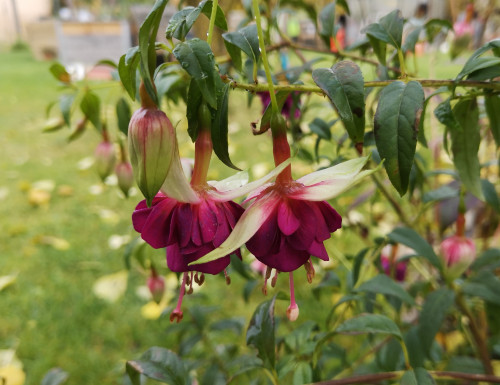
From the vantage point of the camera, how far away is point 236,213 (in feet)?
0.97

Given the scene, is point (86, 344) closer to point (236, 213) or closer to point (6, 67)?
point (236, 213)

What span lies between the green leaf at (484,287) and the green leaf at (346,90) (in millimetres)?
359

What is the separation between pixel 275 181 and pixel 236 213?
0.03 metres

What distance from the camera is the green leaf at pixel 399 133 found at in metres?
0.28

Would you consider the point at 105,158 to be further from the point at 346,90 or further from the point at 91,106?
the point at 346,90

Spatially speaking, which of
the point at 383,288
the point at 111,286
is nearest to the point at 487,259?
the point at 383,288

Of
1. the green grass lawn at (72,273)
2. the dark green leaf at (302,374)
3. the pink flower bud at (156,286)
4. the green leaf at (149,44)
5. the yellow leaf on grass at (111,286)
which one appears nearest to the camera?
the green leaf at (149,44)

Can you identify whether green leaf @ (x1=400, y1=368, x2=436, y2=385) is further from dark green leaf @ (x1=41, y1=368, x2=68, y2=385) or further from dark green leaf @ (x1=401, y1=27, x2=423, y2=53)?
dark green leaf @ (x1=41, y1=368, x2=68, y2=385)

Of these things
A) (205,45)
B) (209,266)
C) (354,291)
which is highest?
(205,45)

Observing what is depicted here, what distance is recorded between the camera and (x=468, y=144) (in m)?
0.42

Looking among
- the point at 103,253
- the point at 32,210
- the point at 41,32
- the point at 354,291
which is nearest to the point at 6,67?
the point at 41,32

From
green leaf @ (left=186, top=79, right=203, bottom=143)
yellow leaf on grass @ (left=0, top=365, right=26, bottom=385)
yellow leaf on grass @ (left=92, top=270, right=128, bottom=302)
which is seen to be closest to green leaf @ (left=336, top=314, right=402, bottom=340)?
green leaf @ (left=186, top=79, right=203, bottom=143)

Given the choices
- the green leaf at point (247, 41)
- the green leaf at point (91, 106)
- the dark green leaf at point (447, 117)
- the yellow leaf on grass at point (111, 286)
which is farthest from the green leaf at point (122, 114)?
the yellow leaf on grass at point (111, 286)

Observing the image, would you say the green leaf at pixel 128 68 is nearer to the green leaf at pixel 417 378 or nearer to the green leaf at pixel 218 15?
the green leaf at pixel 218 15
